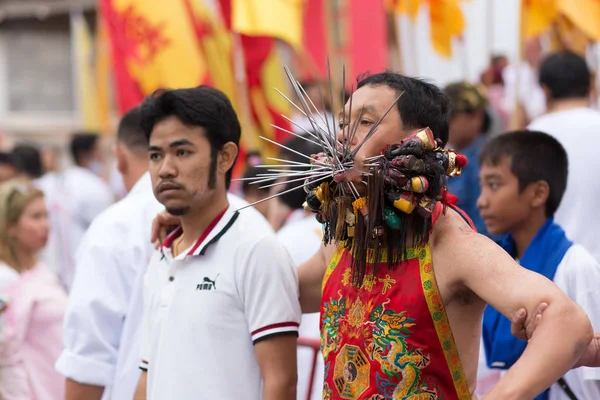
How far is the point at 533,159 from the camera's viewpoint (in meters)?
3.79

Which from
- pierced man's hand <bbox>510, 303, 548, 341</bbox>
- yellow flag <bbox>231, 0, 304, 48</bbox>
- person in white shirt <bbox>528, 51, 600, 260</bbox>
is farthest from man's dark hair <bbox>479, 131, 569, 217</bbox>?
yellow flag <bbox>231, 0, 304, 48</bbox>

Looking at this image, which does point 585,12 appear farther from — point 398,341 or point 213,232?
point 398,341

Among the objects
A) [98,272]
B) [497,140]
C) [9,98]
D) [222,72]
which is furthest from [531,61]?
[9,98]

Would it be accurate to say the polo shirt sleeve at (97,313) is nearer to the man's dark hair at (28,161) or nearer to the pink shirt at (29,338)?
the pink shirt at (29,338)

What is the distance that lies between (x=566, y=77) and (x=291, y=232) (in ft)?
6.45

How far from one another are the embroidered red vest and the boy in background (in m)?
1.09

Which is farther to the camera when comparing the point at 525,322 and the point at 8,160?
the point at 8,160

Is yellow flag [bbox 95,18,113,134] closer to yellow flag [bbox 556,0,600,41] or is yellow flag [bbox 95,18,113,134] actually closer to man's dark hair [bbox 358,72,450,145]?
yellow flag [bbox 556,0,600,41]

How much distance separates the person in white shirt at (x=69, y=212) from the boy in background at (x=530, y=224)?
5.29 metres

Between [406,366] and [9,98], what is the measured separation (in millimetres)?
18666

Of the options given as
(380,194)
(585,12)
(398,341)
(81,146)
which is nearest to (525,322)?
(398,341)

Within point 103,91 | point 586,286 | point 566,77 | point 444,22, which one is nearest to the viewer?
point 586,286

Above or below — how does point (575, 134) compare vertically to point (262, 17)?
below

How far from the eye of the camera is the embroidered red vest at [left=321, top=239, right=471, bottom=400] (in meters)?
2.46
